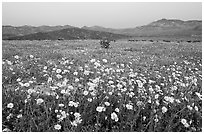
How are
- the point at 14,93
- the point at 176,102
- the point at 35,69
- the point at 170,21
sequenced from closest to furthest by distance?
the point at 14,93 → the point at 176,102 → the point at 35,69 → the point at 170,21

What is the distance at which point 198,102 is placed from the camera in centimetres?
572

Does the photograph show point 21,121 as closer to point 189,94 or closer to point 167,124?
point 167,124

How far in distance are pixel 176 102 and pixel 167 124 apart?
1362 mm

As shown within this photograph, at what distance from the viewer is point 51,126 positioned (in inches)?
149

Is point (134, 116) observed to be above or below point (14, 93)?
below

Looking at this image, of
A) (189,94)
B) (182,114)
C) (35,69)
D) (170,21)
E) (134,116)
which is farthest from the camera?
(170,21)

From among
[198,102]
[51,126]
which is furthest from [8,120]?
[198,102]

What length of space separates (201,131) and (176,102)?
4.01 feet

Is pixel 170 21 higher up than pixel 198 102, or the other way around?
pixel 170 21

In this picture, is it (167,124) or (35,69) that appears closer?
(167,124)

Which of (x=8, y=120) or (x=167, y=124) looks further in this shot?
(x=167, y=124)

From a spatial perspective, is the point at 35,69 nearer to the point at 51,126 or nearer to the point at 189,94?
the point at 51,126

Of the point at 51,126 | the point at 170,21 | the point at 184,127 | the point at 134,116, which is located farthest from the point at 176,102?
the point at 170,21

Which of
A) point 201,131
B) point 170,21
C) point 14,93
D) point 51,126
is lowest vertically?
point 201,131
